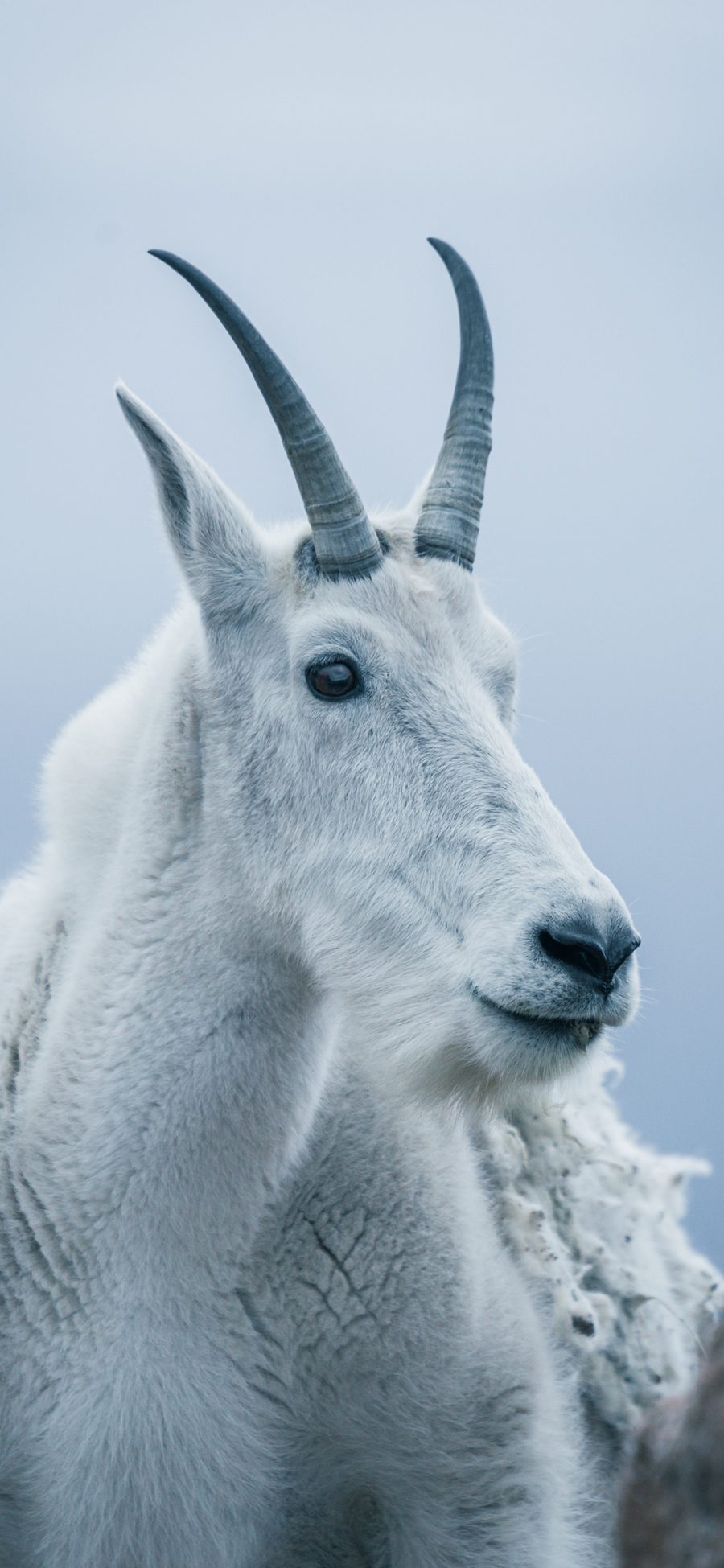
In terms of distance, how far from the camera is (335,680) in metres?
3.83

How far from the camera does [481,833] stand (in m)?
3.54

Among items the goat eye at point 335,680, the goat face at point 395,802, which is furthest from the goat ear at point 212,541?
the goat eye at point 335,680

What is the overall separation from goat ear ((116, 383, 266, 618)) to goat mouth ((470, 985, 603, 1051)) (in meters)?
1.31

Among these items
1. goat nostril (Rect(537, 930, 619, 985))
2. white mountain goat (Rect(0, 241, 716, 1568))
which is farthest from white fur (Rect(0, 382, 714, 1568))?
goat nostril (Rect(537, 930, 619, 985))

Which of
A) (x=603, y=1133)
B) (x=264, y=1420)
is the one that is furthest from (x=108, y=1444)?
(x=603, y=1133)

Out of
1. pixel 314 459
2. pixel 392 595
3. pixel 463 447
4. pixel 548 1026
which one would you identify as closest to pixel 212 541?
pixel 314 459

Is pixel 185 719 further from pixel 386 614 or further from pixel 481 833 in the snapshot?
pixel 481 833

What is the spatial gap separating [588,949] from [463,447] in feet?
5.87

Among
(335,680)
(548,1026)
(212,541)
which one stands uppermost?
(212,541)

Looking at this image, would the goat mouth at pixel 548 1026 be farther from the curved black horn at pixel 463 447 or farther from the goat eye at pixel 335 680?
the curved black horn at pixel 463 447

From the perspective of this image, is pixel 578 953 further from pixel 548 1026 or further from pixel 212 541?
pixel 212 541

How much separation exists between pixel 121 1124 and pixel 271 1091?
0.39 meters

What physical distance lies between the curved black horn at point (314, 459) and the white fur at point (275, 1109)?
79 mm

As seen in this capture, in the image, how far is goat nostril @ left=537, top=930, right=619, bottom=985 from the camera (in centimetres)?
324
